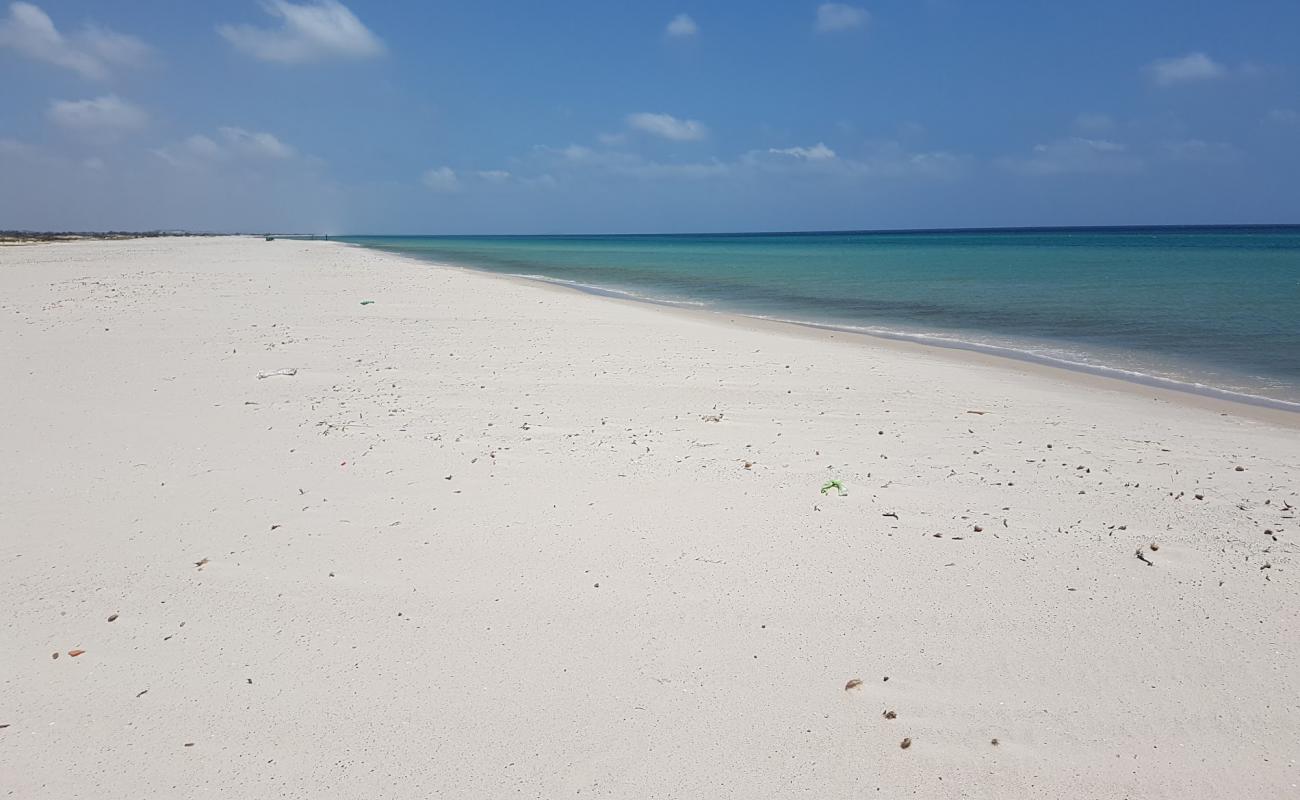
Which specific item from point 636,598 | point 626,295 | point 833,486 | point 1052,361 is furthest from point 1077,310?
point 636,598

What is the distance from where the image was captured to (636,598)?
12.2ft

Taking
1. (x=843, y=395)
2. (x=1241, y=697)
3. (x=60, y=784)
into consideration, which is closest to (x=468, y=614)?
(x=60, y=784)

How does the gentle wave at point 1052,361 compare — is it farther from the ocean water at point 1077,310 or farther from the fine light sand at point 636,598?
the fine light sand at point 636,598

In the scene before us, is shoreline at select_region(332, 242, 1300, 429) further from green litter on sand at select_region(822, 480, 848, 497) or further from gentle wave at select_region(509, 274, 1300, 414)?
green litter on sand at select_region(822, 480, 848, 497)

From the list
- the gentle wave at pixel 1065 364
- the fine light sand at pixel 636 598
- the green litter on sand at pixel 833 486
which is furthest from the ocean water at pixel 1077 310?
the green litter on sand at pixel 833 486

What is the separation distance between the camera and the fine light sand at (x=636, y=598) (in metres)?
2.69

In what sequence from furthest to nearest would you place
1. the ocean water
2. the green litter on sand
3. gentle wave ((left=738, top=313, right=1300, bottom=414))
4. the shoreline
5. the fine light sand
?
the ocean water → gentle wave ((left=738, top=313, right=1300, bottom=414)) → the shoreline → the green litter on sand → the fine light sand

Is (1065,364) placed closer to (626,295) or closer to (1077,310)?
(1077,310)

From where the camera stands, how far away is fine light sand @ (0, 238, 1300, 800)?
106 inches

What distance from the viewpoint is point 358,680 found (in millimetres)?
→ 3086

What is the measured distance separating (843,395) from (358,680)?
6.20 m

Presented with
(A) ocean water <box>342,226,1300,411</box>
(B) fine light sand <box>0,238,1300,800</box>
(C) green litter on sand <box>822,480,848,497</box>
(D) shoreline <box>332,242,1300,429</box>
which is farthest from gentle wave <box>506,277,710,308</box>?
(C) green litter on sand <box>822,480,848,497</box>

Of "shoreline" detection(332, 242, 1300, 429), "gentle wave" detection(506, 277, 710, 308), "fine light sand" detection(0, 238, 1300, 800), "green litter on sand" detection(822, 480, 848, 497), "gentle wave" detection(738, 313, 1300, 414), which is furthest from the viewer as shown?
"gentle wave" detection(506, 277, 710, 308)

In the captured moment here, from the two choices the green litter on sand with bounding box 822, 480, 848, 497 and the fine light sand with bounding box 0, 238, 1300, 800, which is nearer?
the fine light sand with bounding box 0, 238, 1300, 800
